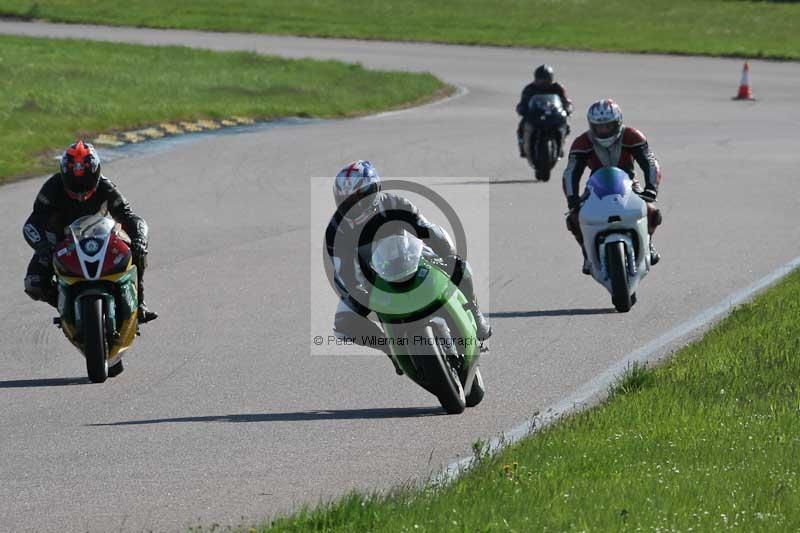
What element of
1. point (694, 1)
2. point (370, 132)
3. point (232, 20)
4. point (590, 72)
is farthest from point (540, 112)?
point (694, 1)

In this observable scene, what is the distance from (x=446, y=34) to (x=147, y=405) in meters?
40.3

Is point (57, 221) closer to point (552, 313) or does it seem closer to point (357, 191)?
point (357, 191)

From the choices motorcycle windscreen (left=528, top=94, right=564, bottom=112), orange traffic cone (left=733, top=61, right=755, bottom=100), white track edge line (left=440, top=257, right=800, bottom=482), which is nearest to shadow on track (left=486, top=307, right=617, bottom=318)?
white track edge line (left=440, top=257, right=800, bottom=482)

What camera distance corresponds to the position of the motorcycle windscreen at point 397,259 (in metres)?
8.84

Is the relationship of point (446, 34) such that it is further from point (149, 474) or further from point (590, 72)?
point (149, 474)

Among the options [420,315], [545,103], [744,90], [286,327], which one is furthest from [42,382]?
[744,90]

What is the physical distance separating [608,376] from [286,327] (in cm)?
286

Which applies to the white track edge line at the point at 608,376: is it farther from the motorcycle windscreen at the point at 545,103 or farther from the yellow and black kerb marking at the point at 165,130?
the yellow and black kerb marking at the point at 165,130

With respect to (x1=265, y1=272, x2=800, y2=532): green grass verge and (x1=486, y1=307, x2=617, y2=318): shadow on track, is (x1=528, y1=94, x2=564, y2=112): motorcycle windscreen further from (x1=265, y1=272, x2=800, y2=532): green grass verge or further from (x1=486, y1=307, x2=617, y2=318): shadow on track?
(x1=265, y1=272, x2=800, y2=532): green grass verge

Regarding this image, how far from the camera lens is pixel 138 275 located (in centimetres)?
1086

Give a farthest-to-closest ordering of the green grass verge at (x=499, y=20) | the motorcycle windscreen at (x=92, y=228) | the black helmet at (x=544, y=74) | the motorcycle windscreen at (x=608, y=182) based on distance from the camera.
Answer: the green grass verge at (x=499, y=20) < the black helmet at (x=544, y=74) < the motorcycle windscreen at (x=608, y=182) < the motorcycle windscreen at (x=92, y=228)

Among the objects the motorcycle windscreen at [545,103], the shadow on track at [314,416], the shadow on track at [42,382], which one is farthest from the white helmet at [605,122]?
the motorcycle windscreen at [545,103]

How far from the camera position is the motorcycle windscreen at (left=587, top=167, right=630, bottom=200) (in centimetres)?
1264

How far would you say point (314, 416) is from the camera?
9297 millimetres
